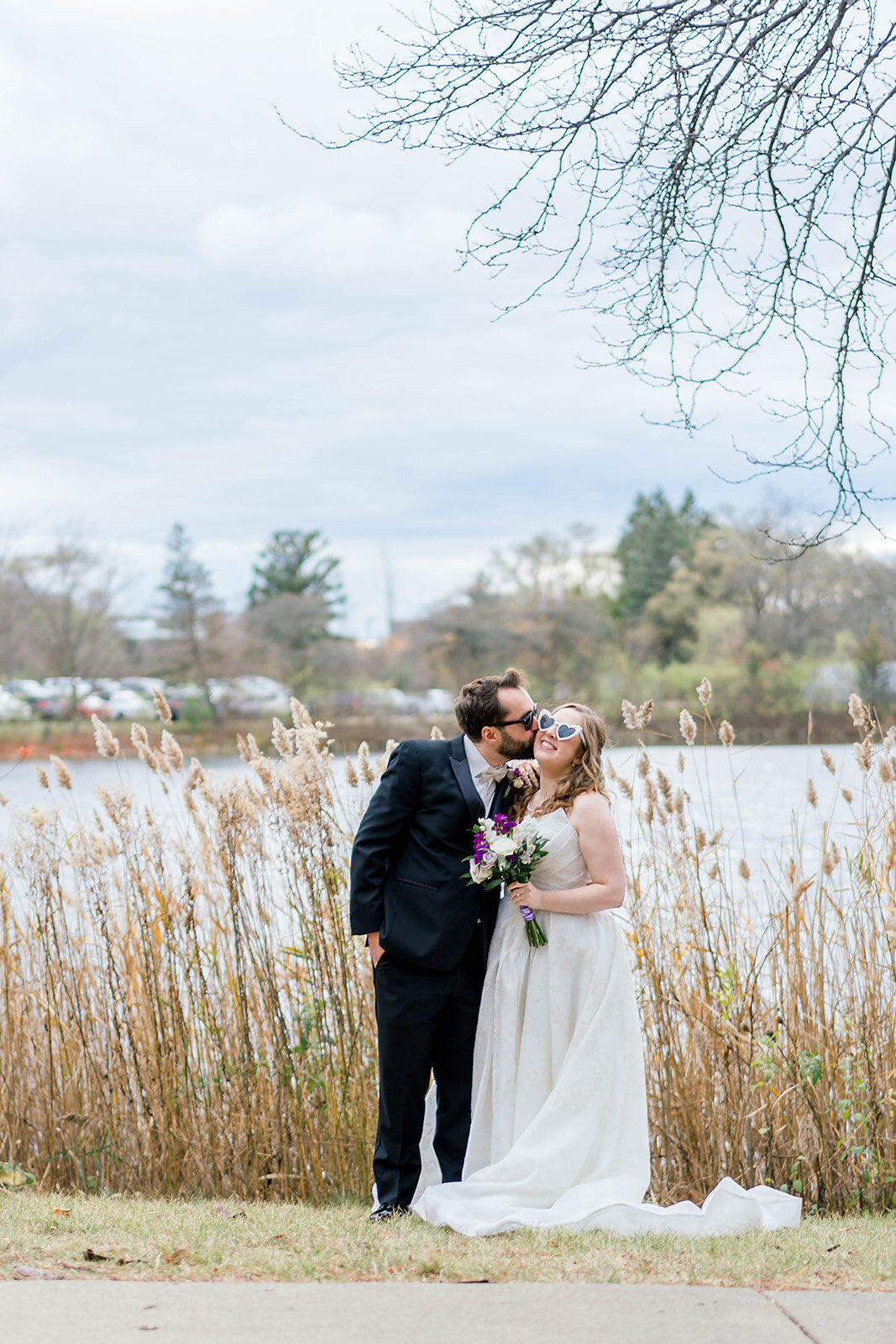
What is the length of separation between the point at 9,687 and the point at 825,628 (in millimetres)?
27307

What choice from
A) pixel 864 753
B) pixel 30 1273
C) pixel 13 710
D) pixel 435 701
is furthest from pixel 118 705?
pixel 30 1273

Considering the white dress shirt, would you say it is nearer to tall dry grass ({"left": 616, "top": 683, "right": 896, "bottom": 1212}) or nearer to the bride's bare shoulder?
the bride's bare shoulder

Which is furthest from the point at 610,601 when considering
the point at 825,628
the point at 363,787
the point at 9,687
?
the point at 363,787

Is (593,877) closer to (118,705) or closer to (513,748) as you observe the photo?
(513,748)

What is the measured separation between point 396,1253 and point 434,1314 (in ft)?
1.82

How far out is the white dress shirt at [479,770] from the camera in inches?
178

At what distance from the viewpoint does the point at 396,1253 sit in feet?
11.6

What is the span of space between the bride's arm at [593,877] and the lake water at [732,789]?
0.93 m

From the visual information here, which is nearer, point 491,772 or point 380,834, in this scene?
point 380,834

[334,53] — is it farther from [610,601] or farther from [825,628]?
[610,601]

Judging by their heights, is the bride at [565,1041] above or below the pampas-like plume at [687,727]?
below

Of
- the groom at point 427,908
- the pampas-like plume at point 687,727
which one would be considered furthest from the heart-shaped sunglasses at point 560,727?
the pampas-like plume at point 687,727

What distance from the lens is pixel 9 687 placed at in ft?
137

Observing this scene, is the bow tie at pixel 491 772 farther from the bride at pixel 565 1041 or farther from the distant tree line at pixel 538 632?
the distant tree line at pixel 538 632
